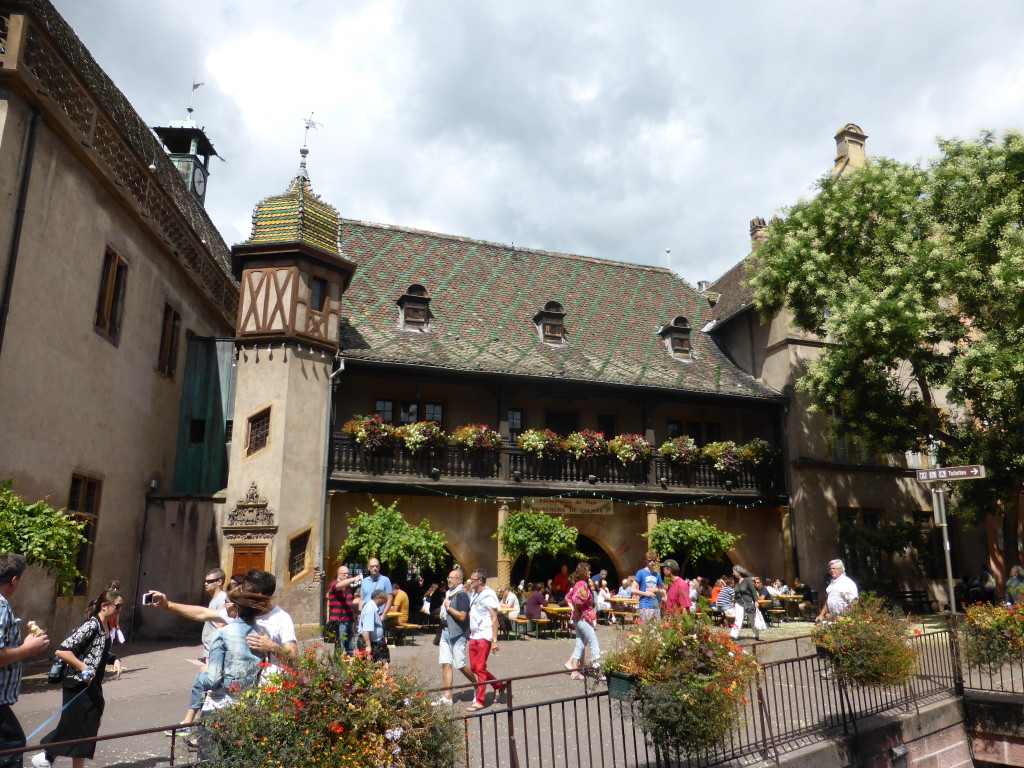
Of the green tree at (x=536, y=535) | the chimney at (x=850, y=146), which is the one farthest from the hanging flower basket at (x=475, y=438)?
the chimney at (x=850, y=146)

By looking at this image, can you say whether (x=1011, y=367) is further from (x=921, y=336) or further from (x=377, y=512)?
(x=377, y=512)

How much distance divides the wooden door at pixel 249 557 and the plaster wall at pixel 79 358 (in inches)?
84.9

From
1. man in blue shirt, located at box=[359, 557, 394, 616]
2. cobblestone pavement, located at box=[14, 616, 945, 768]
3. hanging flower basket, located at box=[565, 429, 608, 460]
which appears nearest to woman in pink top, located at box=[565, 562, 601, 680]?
cobblestone pavement, located at box=[14, 616, 945, 768]

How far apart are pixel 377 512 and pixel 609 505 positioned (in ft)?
21.5

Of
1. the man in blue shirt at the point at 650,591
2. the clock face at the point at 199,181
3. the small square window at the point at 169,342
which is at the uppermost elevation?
the clock face at the point at 199,181

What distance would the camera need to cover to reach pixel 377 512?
54.2 feet

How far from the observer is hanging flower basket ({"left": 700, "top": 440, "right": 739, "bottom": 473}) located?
68.5 ft

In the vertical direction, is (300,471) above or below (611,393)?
below

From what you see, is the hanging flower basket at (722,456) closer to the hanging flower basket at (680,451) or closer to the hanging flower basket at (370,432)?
the hanging flower basket at (680,451)

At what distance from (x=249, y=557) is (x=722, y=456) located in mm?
12440

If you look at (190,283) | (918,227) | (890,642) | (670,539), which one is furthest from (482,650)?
(918,227)

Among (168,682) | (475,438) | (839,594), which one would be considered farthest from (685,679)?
(475,438)

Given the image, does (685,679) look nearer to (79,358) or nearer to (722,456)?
(79,358)

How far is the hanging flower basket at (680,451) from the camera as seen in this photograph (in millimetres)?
20328
